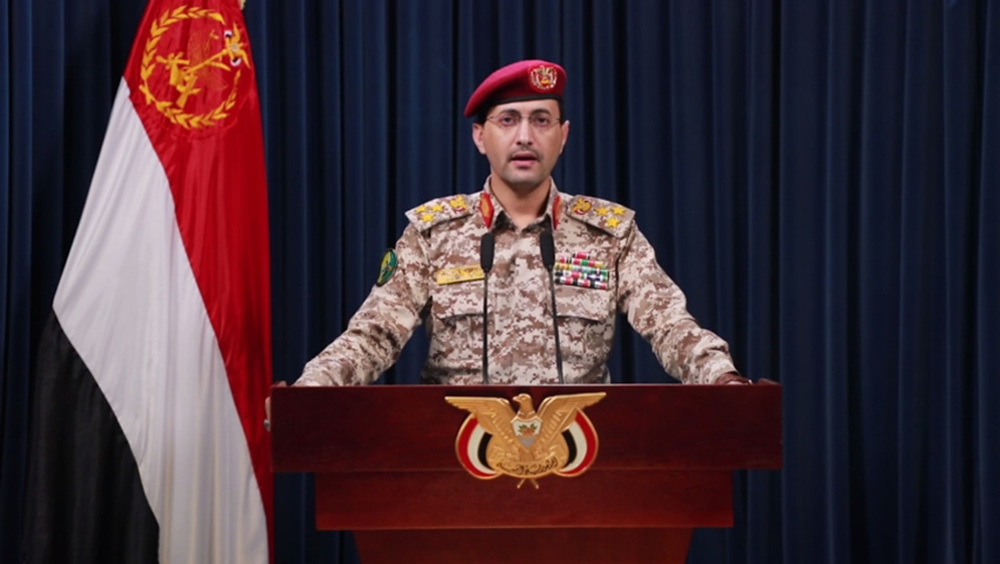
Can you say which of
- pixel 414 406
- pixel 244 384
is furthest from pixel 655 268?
pixel 244 384

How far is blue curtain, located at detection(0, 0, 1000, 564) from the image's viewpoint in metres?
3.22

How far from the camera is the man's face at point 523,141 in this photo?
7.52ft

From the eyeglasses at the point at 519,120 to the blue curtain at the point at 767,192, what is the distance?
96 cm

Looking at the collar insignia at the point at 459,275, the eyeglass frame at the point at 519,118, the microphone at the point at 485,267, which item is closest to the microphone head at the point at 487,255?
the microphone at the point at 485,267

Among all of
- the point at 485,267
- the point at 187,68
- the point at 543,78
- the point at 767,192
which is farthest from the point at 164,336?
the point at 767,192

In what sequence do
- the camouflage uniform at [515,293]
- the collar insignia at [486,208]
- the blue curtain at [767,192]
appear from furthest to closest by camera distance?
1. the blue curtain at [767,192]
2. the collar insignia at [486,208]
3. the camouflage uniform at [515,293]

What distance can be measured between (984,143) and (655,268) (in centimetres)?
145

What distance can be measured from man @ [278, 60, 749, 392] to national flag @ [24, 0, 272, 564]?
59 cm

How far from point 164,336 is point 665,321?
1250 mm

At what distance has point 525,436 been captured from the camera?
1574mm

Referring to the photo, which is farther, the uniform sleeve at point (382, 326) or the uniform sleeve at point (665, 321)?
the uniform sleeve at point (382, 326)

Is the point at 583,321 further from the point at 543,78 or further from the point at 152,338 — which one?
the point at 152,338

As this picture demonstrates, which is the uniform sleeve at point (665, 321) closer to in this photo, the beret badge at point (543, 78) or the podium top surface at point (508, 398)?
the podium top surface at point (508, 398)

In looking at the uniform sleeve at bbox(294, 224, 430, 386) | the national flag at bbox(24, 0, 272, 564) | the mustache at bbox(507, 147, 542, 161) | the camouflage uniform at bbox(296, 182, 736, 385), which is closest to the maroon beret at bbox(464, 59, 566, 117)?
the mustache at bbox(507, 147, 542, 161)
